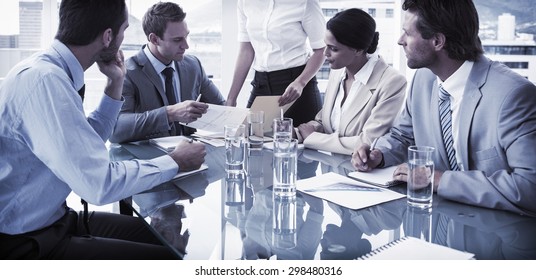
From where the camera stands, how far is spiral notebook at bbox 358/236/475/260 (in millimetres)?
956

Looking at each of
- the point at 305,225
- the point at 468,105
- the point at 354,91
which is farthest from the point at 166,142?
the point at 468,105

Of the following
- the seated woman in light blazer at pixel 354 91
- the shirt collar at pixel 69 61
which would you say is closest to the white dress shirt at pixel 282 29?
the seated woman in light blazer at pixel 354 91

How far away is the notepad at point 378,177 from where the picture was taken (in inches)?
58.2

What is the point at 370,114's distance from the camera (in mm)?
2180

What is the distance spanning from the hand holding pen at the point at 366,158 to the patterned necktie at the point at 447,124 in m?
0.22

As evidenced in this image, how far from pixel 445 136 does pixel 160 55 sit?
1.52 metres

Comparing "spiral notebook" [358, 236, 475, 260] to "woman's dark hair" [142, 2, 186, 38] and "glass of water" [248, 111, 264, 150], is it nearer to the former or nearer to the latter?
"glass of water" [248, 111, 264, 150]

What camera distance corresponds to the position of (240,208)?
4.23ft

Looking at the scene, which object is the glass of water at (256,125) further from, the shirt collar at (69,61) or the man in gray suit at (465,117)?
the shirt collar at (69,61)

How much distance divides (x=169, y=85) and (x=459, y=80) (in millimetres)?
1469

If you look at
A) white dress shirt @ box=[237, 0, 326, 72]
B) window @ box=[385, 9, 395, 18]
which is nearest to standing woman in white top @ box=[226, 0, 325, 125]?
white dress shirt @ box=[237, 0, 326, 72]

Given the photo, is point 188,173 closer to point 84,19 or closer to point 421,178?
point 84,19

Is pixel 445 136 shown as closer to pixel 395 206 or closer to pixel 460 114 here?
pixel 460 114
